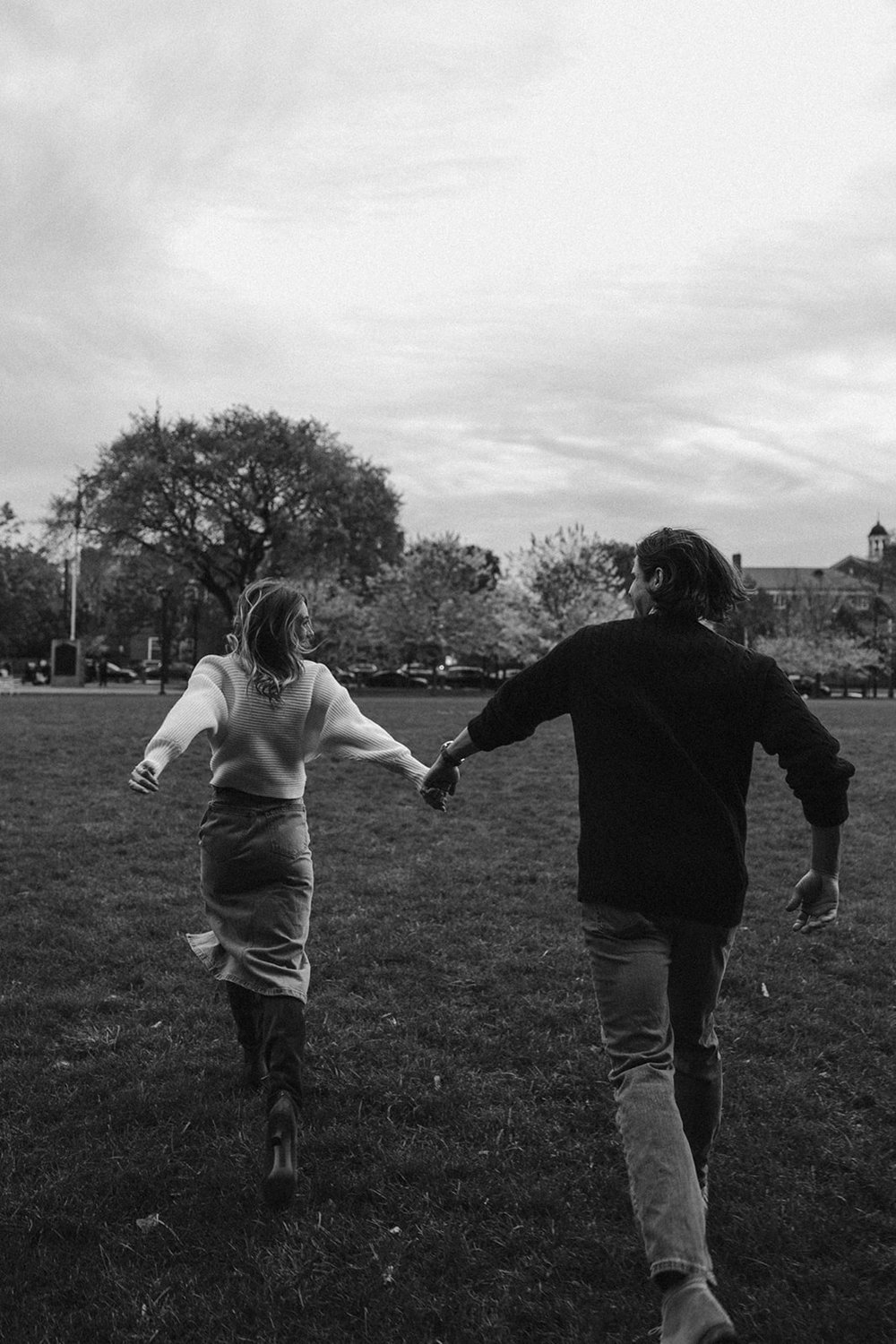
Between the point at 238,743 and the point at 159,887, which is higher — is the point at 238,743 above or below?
above

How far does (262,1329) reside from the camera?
3.06 m

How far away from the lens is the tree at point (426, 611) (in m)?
59.3

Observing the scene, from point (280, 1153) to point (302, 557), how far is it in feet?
146

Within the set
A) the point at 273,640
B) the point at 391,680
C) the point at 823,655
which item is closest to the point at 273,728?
the point at 273,640

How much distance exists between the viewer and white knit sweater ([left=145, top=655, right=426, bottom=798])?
4105mm

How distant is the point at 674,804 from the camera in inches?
121

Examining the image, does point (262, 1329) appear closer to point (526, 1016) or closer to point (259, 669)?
point (259, 669)

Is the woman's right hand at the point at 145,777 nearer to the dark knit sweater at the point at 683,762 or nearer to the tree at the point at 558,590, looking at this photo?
the dark knit sweater at the point at 683,762

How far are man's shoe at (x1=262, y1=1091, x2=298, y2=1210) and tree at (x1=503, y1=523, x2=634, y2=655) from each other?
54380 millimetres

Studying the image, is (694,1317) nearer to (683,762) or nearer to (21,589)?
(683,762)

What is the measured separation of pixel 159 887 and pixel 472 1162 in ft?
17.3

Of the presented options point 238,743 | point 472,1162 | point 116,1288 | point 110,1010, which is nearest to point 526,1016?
point 472,1162

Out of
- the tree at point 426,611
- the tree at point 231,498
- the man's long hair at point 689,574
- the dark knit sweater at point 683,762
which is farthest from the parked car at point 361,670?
the dark knit sweater at point 683,762

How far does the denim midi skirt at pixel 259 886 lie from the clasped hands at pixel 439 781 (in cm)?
52
